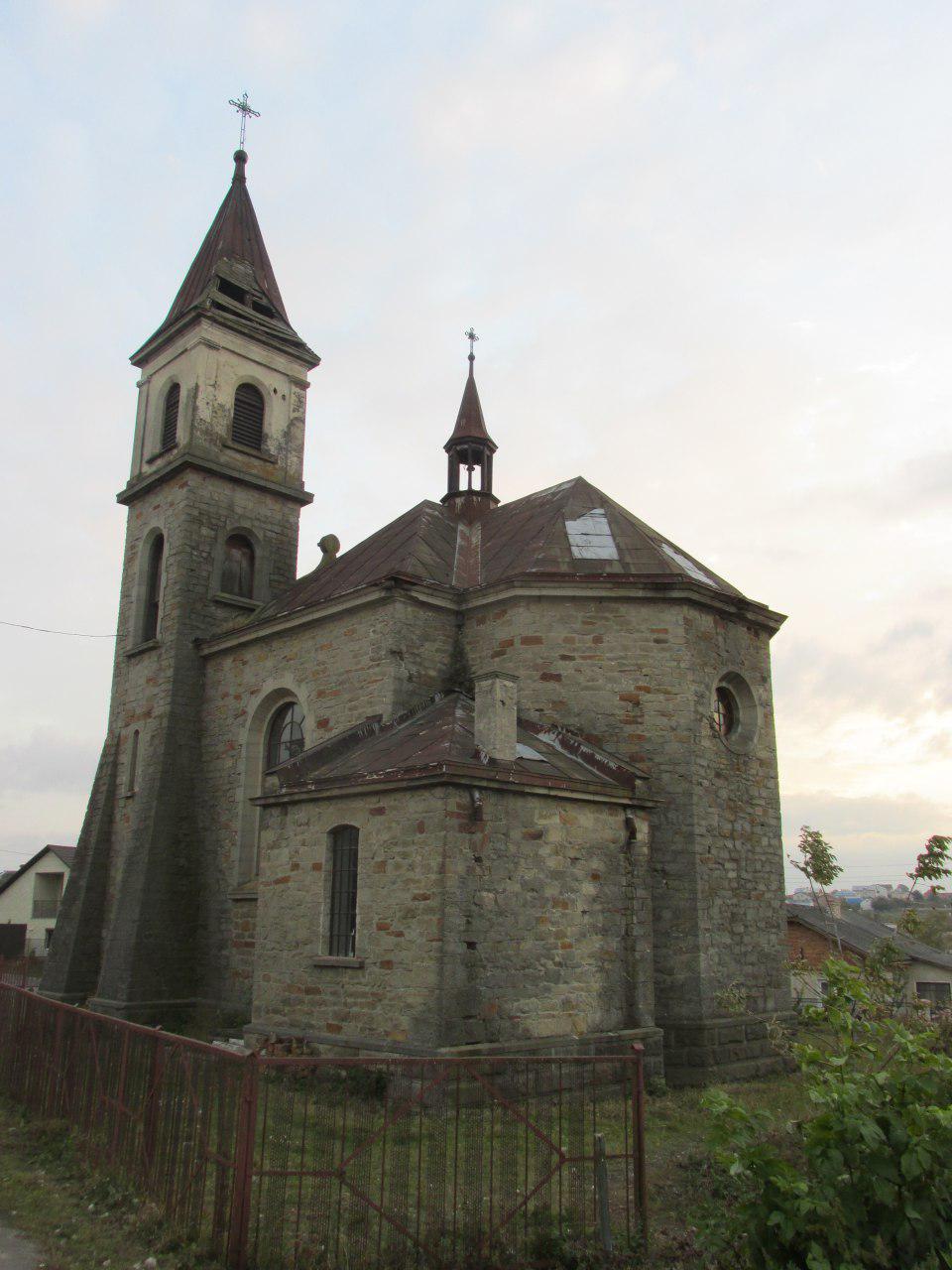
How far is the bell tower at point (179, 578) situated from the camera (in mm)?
17609

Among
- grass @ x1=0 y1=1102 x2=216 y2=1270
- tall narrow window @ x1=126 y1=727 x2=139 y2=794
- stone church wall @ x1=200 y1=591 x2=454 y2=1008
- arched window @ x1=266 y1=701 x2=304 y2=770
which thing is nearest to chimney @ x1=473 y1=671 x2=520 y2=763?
stone church wall @ x1=200 y1=591 x2=454 y2=1008

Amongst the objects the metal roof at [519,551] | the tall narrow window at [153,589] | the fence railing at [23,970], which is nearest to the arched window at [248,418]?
the tall narrow window at [153,589]

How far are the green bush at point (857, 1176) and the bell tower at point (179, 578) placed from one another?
1368 centimetres

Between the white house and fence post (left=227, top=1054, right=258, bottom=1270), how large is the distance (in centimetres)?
3691

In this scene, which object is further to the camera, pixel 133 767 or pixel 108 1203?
pixel 133 767

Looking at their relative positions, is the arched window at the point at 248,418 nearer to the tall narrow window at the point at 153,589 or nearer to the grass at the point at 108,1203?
the tall narrow window at the point at 153,589

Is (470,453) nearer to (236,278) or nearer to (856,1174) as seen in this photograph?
(236,278)

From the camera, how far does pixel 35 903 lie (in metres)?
40.5

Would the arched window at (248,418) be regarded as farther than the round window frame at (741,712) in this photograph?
Yes

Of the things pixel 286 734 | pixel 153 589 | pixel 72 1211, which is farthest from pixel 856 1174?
pixel 153 589

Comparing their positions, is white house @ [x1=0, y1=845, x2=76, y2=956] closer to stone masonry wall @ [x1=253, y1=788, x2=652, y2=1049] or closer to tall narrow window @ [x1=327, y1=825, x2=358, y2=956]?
stone masonry wall @ [x1=253, y1=788, x2=652, y2=1049]

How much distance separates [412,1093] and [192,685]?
11046 mm

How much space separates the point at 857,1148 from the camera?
5219 mm

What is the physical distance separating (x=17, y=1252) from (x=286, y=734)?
11547 millimetres
